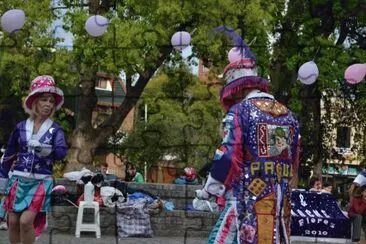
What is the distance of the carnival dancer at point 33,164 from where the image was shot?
5855mm

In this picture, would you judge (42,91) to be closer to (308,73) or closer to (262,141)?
Answer: (262,141)

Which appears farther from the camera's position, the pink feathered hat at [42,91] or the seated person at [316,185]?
the seated person at [316,185]

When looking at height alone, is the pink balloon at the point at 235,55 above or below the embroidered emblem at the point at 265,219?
above

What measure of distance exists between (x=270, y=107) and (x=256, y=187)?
452 mm

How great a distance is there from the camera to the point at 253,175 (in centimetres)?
437

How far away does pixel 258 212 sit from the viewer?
4348mm

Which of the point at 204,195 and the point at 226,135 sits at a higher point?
the point at 226,135

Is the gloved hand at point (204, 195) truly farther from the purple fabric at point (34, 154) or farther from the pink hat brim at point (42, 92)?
the pink hat brim at point (42, 92)

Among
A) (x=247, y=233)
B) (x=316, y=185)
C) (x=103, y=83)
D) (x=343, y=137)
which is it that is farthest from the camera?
(x=343, y=137)

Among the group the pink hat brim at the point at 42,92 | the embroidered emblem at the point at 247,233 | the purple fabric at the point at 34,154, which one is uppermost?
the pink hat brim at the point at 42,92

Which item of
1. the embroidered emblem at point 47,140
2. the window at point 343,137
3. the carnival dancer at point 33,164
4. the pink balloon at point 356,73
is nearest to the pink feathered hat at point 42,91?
the carnival dancer at point 33,164

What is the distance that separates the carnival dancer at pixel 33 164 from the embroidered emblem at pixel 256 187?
1988 mm

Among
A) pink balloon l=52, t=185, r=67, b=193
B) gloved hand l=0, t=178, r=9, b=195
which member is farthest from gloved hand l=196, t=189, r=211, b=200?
pink balloon l=52, t=185, r=67, b=193

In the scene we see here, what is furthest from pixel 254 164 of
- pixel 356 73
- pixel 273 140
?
pixel 356 73
